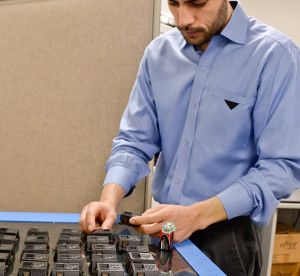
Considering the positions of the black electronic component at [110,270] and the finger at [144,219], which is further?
the finger at [144,219]

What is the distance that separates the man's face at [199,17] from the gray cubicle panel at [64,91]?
1.33ft

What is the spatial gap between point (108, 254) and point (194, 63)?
0.66 m

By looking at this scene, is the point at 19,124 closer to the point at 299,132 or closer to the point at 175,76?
the point at 175,76

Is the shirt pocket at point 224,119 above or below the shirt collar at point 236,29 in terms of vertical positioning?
below

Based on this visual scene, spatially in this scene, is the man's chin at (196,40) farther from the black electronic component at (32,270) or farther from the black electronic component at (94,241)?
the black electronic component at (32,270)

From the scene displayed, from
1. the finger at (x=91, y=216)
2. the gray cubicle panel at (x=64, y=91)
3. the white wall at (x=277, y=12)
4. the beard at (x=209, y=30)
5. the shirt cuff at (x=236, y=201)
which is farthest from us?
the white wall at (x=277, y=12)

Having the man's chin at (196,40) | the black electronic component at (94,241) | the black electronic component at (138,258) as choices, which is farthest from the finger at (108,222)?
the man's chin at (196,40)

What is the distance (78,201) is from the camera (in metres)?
1.54

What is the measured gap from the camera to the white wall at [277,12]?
2.37 meters

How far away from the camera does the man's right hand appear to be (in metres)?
0.87

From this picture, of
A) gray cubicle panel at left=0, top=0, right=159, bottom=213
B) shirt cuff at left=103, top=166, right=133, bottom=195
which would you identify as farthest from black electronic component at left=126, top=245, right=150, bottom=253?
gray cubicle panel at left=0, top=0, right=159, bottom=213

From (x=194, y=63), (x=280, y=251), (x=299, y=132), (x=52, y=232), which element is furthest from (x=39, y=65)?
(x=280, y=251)

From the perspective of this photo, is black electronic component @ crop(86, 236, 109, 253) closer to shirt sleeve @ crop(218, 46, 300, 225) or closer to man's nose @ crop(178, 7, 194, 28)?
shirt sleeve @ crop(218, 46, 300, 225)

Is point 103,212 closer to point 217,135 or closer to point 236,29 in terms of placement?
point 217,135
